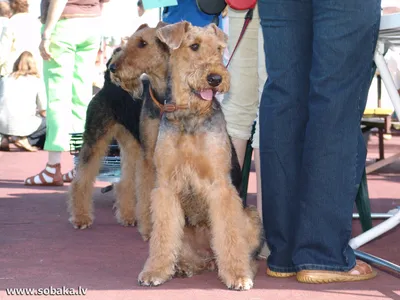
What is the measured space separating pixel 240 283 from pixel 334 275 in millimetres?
444

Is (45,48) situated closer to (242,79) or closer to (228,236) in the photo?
(242,79)

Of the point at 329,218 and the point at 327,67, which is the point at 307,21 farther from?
the point at 329,218

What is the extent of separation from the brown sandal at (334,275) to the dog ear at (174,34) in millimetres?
1232

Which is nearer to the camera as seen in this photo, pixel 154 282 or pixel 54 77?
pixel 154 282

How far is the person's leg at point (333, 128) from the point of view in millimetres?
3395

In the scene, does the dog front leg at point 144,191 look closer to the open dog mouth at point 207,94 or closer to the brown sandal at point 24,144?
the open dog mouth at point 207,94

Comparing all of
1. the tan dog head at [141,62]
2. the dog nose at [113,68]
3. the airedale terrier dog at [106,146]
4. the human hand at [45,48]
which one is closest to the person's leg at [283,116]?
the tan dog head at [141,62]

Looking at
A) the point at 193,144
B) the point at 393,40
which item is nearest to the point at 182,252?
the point at 193,144

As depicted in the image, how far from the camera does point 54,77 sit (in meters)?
7.23

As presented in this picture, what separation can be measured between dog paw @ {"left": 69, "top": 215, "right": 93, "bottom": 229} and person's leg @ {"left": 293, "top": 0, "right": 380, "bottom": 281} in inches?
80.5

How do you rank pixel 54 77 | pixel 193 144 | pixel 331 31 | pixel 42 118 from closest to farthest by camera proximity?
pixel 331 31
pixel 193 144
pixel 54 77
pixel 42 118

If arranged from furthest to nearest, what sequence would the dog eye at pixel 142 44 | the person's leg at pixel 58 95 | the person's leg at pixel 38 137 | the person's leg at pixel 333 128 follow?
the person's leg at pixel 38 137, the person's leg at pixel 58 95, the dog eye at pixel 142 44, the person's leg at pixel 333 128

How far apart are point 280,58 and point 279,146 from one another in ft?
1.34

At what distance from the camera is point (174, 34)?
377 centimetres
